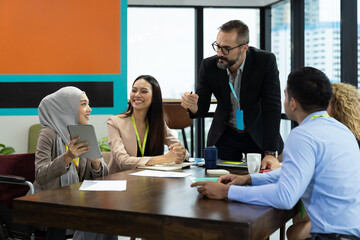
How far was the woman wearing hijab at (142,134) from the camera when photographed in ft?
8.62

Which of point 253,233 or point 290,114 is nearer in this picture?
point 253,233

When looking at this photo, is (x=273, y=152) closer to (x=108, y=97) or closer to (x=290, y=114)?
(x=290, y=114)

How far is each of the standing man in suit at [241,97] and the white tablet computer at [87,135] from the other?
29.2 inches

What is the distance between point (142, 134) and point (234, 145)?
2.02 feet

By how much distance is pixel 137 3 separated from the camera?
6.11m

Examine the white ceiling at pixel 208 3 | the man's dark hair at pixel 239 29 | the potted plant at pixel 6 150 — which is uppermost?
the white ceiling at pixel 208 3

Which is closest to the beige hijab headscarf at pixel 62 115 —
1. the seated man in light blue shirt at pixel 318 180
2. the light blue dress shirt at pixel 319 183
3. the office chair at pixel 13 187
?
the office chair at pixel 13 187

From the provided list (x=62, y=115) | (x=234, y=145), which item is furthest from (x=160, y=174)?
(x=234, y=145)

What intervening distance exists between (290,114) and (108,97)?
3.62 metres

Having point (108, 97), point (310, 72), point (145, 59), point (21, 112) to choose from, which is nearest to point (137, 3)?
point (145, 59)

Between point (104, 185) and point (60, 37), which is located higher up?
point (60, 37)

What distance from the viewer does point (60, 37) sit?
5055mm

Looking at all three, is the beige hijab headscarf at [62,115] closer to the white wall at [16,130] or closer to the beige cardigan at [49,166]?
the beige cardigan at [49,166]

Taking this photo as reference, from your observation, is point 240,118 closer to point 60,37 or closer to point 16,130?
point 60,37
